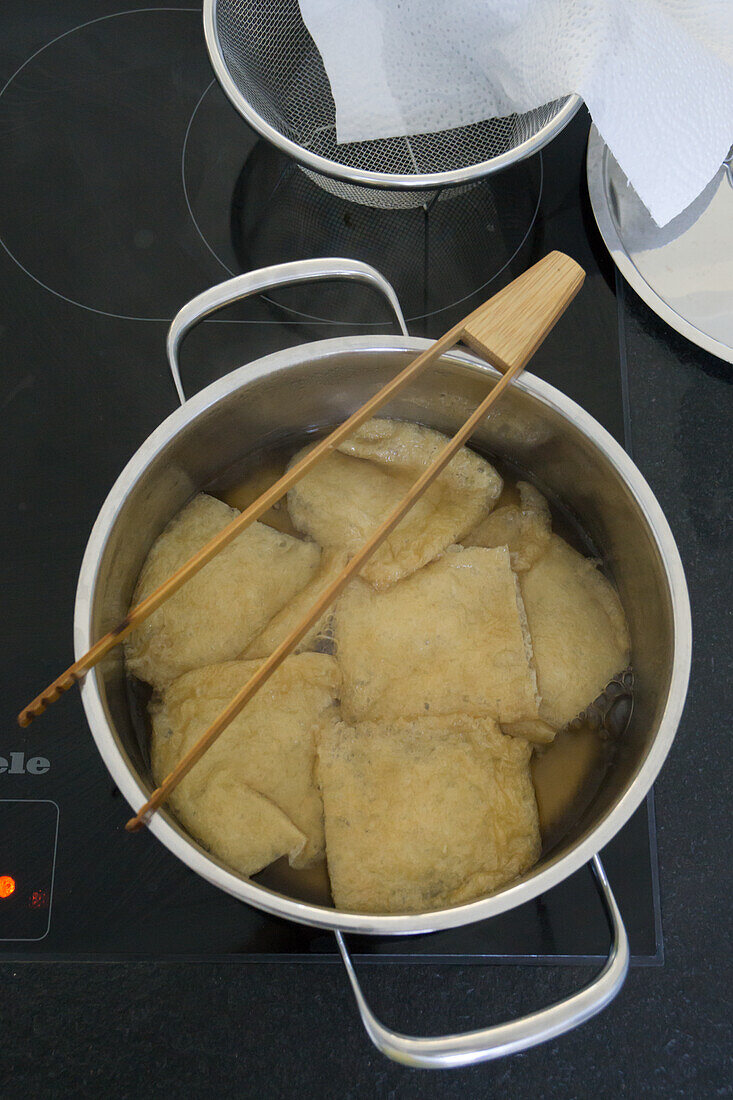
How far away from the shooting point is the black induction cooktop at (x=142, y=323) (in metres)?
0.75

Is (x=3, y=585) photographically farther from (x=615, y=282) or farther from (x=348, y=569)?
(x=615, y=282)

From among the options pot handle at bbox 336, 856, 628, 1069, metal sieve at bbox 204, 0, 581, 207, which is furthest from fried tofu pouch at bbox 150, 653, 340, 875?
metal sieve at bbox 204, 0, 581, 207

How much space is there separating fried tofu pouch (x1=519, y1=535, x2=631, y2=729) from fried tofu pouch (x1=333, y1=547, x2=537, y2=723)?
2 centimetres

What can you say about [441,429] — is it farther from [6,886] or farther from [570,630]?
[6,886]

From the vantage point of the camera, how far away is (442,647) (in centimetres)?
73

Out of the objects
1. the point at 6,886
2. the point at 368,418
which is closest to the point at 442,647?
the point at 368,418

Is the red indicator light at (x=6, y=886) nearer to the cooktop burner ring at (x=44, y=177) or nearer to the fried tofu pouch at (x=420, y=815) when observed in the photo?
the fried tofu pouch at (x=420, y=815)

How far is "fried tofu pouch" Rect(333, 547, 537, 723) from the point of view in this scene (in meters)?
0.72

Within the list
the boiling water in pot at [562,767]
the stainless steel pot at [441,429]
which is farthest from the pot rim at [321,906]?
the boiling water in pot at [562,767]

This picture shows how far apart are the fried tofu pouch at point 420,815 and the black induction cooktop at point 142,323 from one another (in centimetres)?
10

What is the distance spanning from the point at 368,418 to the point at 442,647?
0.23 meters

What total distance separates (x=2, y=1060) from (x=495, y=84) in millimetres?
1073

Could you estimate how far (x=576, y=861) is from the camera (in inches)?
22.7

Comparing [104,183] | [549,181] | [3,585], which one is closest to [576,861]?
[3,585]
